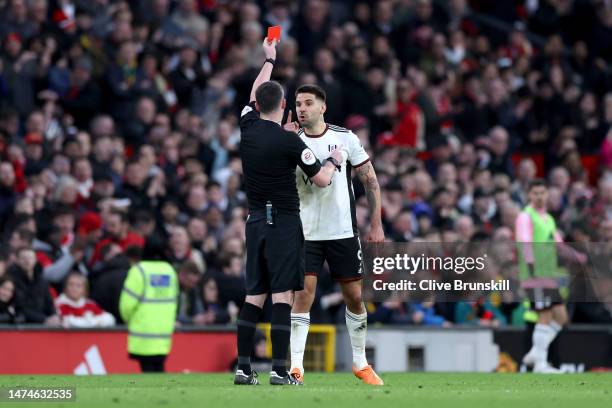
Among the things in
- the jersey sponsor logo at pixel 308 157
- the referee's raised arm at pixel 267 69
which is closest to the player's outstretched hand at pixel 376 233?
the jersey sponsor logo at pixel 308 157

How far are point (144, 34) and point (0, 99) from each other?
253 cm

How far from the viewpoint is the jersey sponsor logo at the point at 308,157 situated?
11.8m

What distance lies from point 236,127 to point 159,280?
604cm

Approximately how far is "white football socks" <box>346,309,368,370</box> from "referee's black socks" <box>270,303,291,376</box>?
104 cm

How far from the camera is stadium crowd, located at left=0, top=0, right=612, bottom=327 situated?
18.5 meters

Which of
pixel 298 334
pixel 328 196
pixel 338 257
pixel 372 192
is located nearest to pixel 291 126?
pixel 328 196

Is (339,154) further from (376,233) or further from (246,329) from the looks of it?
(246,329)

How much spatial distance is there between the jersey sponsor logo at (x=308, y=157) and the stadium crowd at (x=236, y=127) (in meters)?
5.31

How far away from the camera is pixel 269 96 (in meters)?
11.8

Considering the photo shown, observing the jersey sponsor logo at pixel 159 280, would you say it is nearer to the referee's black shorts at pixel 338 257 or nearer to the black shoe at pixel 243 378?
the referee's black shorts at pixel 338 257

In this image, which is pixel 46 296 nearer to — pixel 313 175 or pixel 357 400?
pixel 313 175

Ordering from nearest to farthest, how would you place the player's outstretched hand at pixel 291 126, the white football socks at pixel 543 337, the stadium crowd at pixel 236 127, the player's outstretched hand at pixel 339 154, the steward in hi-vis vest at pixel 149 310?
the player's outstretched hand at pixel 339 154 → the player's outstretched hand at pixel 291 126 → the steward in hi-vis vest at pixel 149 310 → the white football socks at pixel 543 337 → the stadium crowd at pixel 236 127

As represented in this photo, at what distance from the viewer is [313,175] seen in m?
11.8

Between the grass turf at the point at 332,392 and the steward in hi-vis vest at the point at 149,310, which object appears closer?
the grass turf at the point at 332,392
